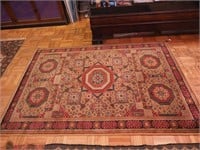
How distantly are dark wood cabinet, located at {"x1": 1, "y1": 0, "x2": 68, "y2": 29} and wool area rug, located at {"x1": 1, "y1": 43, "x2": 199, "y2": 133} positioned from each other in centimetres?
81

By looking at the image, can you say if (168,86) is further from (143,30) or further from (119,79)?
(143,30)

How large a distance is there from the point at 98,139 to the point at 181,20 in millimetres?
1650

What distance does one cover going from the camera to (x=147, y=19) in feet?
7.34

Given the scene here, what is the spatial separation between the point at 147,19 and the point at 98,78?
0.91 meters

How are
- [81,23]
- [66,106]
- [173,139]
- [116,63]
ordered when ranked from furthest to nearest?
[81,23] → [116,63] → [66,106] → [173,139]

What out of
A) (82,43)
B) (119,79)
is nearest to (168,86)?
(119,79)

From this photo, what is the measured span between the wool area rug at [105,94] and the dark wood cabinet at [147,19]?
205 millimetres

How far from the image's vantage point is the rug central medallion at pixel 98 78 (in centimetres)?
198

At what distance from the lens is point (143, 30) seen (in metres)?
2.33

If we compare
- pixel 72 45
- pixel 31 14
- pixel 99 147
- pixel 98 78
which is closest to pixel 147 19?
pixel 98 78

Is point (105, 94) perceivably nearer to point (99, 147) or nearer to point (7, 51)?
point (99, 147)

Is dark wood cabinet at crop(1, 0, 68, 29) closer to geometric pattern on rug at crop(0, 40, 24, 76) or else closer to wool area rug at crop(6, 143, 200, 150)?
geometric pattern on rug at crop(0, 40, 24, 76)

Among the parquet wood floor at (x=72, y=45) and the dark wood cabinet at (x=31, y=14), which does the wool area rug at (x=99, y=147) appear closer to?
the parquet wood floor at (x=72, y=45)

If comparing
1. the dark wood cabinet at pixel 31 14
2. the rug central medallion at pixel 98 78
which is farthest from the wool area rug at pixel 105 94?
the dark wood cabinet at pixel 31 14
